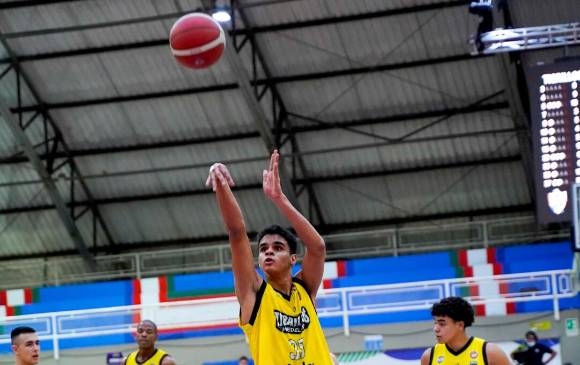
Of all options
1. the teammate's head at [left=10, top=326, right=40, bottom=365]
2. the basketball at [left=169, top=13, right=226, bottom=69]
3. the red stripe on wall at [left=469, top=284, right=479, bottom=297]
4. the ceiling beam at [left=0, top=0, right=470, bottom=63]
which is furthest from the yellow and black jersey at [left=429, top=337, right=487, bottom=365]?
the ceiling beam at [left=0, top=0, right=470, bottom=63]

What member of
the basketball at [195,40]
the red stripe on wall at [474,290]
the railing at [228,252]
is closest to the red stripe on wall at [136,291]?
the railing at [228,252]

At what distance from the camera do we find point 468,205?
25.8 m

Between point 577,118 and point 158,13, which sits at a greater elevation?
point 158,13

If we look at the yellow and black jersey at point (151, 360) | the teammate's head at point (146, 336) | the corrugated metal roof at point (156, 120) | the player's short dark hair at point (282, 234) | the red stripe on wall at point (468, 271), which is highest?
the corrugated metal roof at point (156, 120)

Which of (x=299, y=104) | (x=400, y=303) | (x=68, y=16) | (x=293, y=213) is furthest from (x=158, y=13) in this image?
(x=293, y=213)

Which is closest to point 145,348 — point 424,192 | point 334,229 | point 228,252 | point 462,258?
point 462,258

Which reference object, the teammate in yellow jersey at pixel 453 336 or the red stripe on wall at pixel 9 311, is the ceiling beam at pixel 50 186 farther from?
the teammate in yellow jersey at pixel 453 336

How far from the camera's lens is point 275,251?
19.9ft

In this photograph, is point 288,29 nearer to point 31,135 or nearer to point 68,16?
point 68,16

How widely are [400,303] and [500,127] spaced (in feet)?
21.3

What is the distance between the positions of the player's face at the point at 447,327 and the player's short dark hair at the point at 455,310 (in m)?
0.03

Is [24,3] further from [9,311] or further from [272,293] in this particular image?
[272,293]

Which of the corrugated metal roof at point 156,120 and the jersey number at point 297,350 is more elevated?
the corrugated metal roof at point 156,120

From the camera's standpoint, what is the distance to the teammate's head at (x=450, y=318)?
322 inches
